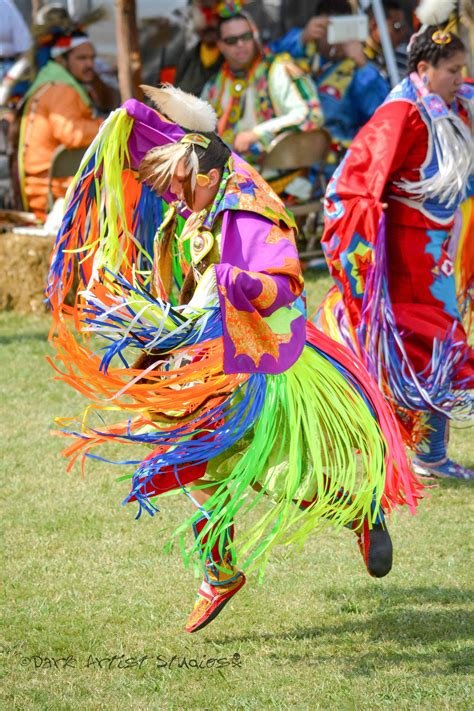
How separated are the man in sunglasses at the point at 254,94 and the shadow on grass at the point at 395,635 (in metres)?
4.77

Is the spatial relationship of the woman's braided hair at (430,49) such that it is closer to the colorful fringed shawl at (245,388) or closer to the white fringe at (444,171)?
the white fringe at (444,171)

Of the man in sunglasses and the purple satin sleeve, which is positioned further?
the man in sunglasses

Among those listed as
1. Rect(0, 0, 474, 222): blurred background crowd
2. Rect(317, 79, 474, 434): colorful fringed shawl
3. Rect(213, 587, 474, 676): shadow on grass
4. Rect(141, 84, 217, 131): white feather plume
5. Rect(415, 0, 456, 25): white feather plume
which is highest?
Rect(141, 84, 217, 131): white feather plume

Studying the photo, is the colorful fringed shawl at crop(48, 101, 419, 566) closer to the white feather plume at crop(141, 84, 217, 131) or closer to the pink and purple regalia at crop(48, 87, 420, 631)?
the pink and purple regalia at crop(48, 87, 420, 631)

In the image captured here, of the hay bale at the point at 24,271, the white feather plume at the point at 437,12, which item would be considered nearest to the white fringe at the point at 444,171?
the white feather plume at the point at 437,12

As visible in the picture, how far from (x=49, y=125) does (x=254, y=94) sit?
4.44 feet

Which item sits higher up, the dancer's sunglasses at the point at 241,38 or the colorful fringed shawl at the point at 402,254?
the colorful fringed shawl at the point at 402,254

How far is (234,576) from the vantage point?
3.35m

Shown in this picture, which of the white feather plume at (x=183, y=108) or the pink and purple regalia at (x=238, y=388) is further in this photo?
the white feather plume at (x=183, y=108)

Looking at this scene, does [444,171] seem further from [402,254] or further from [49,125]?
[49,125]

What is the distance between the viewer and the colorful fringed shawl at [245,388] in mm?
2967

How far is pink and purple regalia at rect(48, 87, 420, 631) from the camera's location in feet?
9.76

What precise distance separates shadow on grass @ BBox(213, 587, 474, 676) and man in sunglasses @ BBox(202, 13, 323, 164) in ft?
15.6

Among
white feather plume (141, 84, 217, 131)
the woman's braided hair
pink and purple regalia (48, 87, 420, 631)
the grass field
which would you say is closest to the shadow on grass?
the grass field
